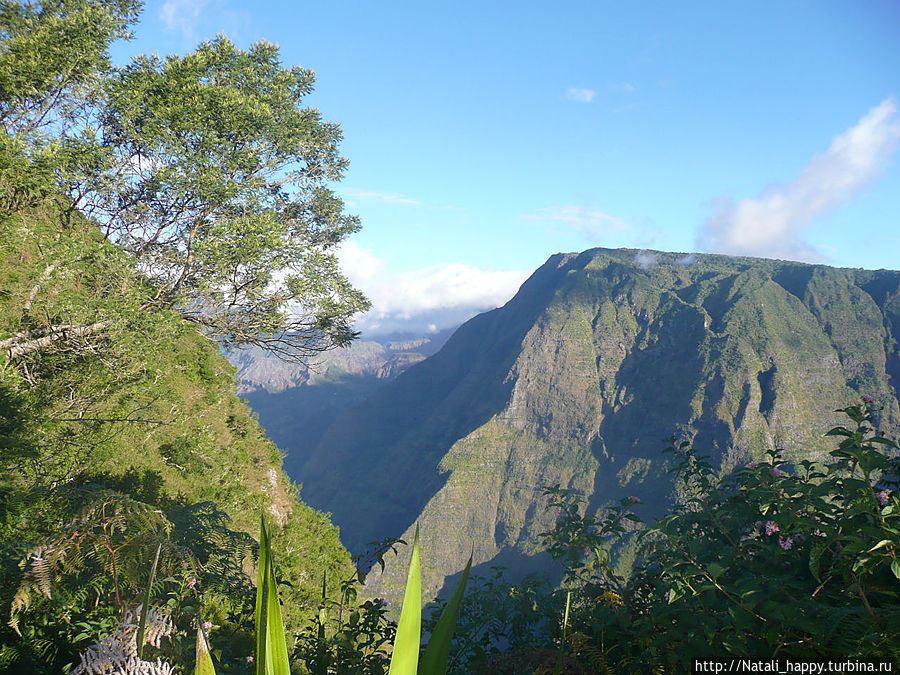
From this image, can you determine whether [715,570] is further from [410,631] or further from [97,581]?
[97,581]

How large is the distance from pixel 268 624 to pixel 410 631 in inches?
16.6

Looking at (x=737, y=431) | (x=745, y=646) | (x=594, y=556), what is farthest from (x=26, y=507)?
(x=737, y=431)

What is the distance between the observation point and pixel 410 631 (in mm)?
1338

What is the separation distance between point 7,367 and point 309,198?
10.8m

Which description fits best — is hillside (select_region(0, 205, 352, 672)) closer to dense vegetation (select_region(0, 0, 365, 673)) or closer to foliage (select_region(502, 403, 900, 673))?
dense vegetation (select_region(0, 0, 365, 673))

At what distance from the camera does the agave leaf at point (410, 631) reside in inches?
50.1

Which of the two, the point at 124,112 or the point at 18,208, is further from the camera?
the point at 124,112

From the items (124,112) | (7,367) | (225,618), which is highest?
(124,112)

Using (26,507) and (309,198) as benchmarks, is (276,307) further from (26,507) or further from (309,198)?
(26,507)

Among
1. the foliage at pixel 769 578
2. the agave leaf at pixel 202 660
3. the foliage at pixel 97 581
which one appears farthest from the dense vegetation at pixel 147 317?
the foliage at pixel 769 578

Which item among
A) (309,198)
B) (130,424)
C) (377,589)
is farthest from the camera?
(377,589)

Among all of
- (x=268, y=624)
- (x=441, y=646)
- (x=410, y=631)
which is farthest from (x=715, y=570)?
(x=268, y=624)

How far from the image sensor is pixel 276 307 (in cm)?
1392

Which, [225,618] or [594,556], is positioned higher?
[594,556]
